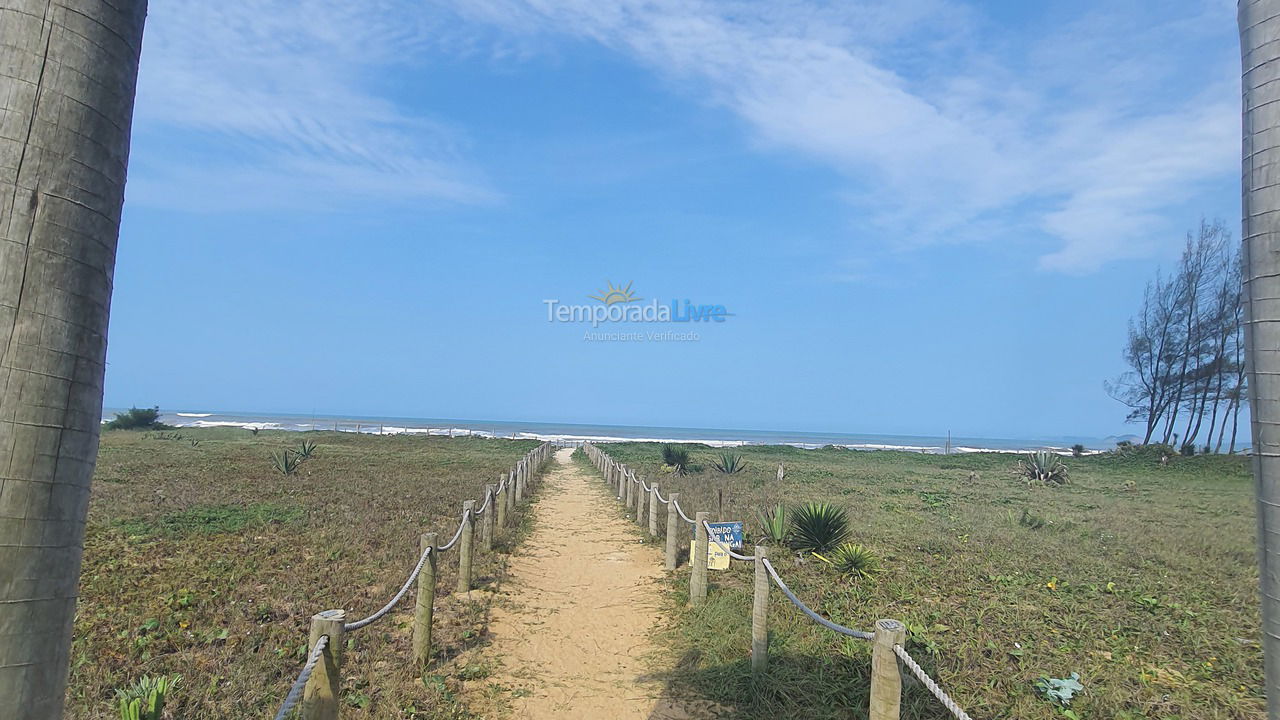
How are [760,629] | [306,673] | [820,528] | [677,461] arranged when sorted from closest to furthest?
[306,673], [760,629], [820,528], [677,461]

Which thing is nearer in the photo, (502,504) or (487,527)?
(487,527)

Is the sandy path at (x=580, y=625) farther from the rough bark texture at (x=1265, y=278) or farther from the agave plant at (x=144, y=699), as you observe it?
the rough bark texture at (x=1265, y=278)

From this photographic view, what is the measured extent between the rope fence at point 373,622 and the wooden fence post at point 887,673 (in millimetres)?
2797

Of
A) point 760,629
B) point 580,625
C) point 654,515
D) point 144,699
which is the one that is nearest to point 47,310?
point 144,699

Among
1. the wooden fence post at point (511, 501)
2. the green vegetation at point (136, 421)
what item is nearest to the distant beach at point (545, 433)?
the green vegetation at point (136, 421)

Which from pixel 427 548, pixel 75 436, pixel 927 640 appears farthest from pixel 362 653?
pixel 75 436

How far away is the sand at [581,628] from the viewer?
5582 mm

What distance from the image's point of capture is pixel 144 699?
14.9 feet

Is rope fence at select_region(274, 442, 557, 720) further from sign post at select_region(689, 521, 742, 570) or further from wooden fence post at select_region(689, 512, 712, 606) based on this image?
sign post at select_region(689, 521, 742, 570)

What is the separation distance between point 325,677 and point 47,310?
9.48 feet

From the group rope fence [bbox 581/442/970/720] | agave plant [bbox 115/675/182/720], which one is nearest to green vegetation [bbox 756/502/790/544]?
rope fence [bbox 581/442/970/720]

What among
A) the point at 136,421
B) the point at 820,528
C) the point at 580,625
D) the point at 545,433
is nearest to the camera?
the point at 580,625

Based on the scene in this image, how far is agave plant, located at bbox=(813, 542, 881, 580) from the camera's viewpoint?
891 cm

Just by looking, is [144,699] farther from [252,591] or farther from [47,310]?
[47,310]
